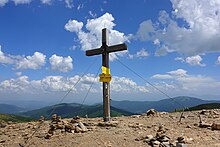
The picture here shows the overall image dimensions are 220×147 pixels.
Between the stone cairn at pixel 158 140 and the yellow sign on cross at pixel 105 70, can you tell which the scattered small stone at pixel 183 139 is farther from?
the yellow sign on cross at pixel 105 70

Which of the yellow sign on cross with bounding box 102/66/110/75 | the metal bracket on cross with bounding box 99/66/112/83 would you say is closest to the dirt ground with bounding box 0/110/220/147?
the metal bracket on cross with bounding box 99/66/112/83

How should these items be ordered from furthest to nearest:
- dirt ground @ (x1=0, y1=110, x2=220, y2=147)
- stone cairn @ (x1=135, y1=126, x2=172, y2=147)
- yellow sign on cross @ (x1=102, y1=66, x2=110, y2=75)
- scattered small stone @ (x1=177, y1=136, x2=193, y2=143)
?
yellow sign on cross @ (x1=102, y1=66, x2=110, y2=75), dirt ground @ (x1=0, y1=110, x2=220, y2=147), scattered small stone @ (x1=177, y1=136, x2=193, y2=143), stone cairn @ (x1=135, y1=126, x2=172, y2=147)

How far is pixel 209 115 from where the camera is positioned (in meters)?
15.1

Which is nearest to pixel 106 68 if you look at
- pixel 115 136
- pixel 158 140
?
pixel 115 136

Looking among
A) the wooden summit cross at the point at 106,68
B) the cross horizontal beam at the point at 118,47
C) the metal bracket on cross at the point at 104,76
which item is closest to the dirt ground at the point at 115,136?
the wooden summit cross at the point at 106,68

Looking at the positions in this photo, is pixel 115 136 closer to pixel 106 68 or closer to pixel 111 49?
pixel 106 68

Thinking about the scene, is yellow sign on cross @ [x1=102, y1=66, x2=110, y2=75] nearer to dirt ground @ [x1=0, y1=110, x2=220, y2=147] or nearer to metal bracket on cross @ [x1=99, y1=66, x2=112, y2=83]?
metal bracket on cross @ [x1=99, y1=66, x2=112, y2=83]

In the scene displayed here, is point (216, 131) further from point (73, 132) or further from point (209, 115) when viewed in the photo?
point (73, 132)

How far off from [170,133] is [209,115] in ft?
18.4

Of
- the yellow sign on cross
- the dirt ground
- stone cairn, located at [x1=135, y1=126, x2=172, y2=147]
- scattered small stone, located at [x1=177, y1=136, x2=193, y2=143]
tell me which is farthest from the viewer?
the yellow sign on cross

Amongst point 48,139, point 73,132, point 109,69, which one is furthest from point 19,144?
point 109,69

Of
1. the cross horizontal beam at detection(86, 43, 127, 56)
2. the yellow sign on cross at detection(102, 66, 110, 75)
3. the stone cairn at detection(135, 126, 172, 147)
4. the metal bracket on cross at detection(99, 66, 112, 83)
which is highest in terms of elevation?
the cross horizontal beam at detection(86, 43, 127, 56)

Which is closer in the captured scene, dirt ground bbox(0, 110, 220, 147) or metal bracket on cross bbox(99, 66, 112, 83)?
dirt ground bbox(0, 110, 220, 147)

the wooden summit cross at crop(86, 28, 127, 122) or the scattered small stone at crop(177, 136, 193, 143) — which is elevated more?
the wooden summit cross at crop(86, 28, 127, 122)
